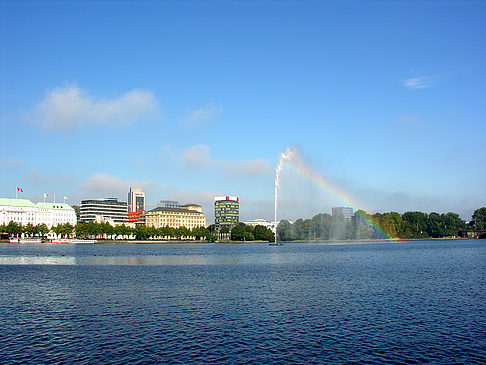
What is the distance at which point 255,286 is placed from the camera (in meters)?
41.9

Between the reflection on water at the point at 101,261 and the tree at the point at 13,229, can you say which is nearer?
the reflection on water at the point at 101,261

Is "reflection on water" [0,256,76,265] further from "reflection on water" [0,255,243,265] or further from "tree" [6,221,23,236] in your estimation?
"tree" [6,221,23,236]

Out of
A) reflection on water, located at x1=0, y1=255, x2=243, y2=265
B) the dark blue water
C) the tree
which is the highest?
the tree

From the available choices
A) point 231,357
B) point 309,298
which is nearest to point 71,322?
point 231,357

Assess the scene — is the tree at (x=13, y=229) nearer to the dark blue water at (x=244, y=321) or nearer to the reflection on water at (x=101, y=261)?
the reflection on water at (x=101, y=261)

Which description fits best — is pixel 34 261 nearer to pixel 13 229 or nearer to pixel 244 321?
pixel 244 321

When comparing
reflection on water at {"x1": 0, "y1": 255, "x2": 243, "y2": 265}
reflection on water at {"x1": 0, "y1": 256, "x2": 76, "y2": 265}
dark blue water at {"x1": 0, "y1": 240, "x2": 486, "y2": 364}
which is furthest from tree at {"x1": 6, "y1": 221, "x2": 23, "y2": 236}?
dark blue water at {"x1": 0, "y1": 240, "x2": 486, "y2": 364}

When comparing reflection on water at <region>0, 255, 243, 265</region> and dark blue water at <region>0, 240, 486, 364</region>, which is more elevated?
dark blue water at <region>0, 240, 486, 364</region>

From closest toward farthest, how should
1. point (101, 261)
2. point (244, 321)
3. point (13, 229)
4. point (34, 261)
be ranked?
point (244, 321), point (34, 261), point (101, 261), point (13, 229)

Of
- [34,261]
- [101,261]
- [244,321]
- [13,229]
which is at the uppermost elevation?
[13,229]

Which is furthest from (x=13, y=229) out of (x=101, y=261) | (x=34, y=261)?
(x=101, y=261)

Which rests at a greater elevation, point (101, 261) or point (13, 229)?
point (13, 229)

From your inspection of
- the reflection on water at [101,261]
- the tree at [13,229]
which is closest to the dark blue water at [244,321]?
the reflection on water at [101,261]

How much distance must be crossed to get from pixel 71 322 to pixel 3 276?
29.8 meters
